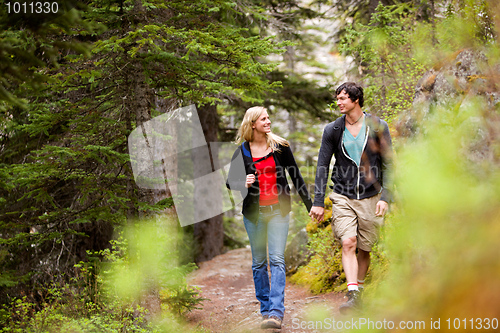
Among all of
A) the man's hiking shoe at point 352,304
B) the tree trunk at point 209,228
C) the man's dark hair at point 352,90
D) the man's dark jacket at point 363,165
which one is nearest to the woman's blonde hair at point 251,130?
the man's dark jacket at point 363,165

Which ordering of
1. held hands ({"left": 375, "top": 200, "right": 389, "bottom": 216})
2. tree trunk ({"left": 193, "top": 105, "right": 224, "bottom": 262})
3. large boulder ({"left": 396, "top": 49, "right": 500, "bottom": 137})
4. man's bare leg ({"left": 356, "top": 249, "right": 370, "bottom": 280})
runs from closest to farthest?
large boulder ({"left": 396, "top": 49, "right": 500, "bottom": 137}), held hands ({"left": 375, "top": 200, "right": 389, "bottom": 216}), man's bare leg ({"left": 356, "top": 249, "right": 370, "bottom": 280}), tree trunk ({"left": 193, "top": 105, "right": 224, "bottom": 262})

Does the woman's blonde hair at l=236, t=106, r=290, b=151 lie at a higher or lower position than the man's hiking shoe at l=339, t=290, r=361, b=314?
higher

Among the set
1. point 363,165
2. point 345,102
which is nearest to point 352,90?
point 345,102

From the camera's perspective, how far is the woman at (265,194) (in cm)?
443

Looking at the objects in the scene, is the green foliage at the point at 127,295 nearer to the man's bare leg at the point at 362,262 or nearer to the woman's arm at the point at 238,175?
the woman's arm at the point at 238,175

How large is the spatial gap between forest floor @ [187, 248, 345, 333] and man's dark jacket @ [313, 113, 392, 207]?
4.40 ft

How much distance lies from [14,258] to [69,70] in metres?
4.78

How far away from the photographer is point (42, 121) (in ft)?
16.0

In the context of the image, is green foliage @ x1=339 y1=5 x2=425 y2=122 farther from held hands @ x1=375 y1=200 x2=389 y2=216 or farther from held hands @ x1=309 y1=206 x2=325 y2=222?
held hands @ x1=309 y1=206 x2=325 y2=222

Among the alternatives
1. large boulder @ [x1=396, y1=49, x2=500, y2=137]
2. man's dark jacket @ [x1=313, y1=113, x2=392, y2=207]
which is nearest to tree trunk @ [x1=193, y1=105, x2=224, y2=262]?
large boulder @ [x1=396, y1=49, x2=500, y2=137]

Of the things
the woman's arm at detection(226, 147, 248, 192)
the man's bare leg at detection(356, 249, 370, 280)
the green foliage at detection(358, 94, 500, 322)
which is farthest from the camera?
the woman's arm at detection(226, 147, 248, 192)

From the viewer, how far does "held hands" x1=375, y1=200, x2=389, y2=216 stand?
391 centimetres

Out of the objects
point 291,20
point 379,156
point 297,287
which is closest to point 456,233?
point 379,156

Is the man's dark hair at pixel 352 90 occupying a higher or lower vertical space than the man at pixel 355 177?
higher
